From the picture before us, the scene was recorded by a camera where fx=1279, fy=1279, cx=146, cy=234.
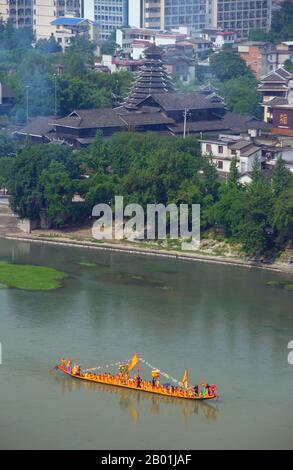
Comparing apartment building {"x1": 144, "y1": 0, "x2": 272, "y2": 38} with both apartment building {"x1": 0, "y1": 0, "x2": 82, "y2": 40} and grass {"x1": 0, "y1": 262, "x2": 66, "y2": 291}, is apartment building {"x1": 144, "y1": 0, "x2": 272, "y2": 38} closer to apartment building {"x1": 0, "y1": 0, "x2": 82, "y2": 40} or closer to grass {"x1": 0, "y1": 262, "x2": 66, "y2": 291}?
apartment building {"x1": 0, "y1": 0, "x2": 82, "y2": 40}

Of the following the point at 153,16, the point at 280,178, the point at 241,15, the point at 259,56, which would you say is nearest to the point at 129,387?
the point at 280,178

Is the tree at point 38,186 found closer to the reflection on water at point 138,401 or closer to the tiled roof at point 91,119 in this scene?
the tiled roof at point 91,119

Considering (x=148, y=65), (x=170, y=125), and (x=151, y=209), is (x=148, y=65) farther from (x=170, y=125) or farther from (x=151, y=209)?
(x=151, y=209)

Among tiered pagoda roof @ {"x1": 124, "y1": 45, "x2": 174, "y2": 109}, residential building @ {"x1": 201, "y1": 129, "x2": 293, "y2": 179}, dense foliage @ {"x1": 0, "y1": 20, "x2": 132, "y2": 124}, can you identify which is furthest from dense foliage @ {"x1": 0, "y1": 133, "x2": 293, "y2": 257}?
tiered pagoda roof @ {"x1": 124, "y1": 45, "x2": 174, "y2": 109}

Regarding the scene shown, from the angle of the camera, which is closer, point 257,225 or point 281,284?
point 281,284

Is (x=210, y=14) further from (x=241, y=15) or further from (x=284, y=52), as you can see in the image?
(x=284, y=52)
